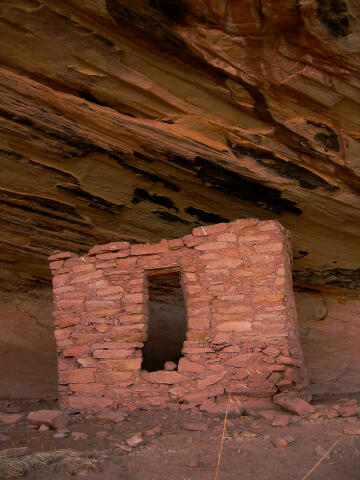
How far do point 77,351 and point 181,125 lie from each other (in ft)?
9.13

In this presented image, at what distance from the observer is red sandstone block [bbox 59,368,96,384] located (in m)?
4.91

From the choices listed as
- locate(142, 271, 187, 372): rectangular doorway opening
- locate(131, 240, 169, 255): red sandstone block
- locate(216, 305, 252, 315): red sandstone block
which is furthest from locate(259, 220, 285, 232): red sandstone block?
locate(142, 271, 187, 372): rectangular doorway opening

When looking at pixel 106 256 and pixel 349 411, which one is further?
pixel 106 256

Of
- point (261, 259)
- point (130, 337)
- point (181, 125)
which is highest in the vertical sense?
point (181, 125)

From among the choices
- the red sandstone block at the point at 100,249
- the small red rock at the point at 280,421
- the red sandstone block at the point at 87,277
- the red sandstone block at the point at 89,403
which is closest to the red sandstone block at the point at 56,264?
the red sandstone block at the point at 87,277

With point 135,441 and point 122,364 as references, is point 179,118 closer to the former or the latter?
point 122,364

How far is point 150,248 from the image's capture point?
509 cm

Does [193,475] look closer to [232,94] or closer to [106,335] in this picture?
[106,335]

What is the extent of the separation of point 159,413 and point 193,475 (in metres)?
1.74

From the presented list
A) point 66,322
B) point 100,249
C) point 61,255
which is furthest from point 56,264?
point 66,322

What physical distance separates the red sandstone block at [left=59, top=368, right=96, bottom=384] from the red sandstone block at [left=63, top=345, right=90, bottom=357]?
171mm

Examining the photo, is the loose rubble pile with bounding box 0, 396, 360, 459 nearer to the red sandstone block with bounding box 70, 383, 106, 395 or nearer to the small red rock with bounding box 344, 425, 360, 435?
the small red rock with bounding box 344, 425, 360, 435

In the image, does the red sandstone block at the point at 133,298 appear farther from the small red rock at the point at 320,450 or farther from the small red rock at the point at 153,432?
the small red rock at the point at 320,450

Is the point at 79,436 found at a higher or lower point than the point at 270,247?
lower
